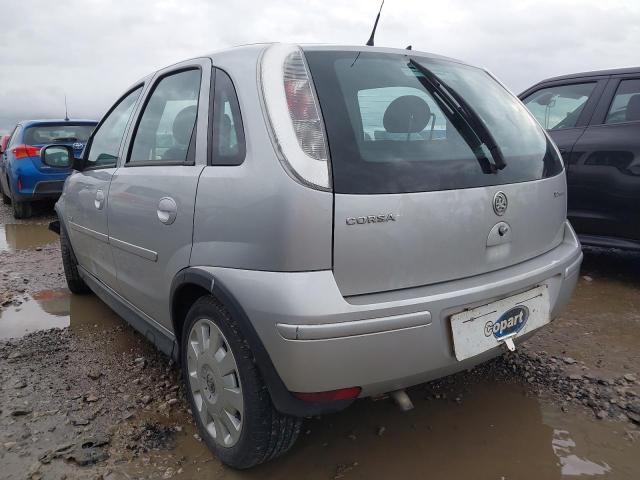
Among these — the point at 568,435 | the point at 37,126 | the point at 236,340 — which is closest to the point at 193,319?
the point at 236,340

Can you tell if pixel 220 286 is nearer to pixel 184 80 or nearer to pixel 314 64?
pixel 314 64

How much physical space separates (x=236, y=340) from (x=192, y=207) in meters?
0.55

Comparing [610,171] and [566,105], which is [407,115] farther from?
[566,105]

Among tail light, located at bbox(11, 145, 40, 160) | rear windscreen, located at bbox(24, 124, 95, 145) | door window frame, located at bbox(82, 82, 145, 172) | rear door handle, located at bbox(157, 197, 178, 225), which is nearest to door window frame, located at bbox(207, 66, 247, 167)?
rear door handle, located at bbox(157, 197, 178, 225)

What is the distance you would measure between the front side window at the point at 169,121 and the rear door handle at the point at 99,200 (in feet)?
1.07

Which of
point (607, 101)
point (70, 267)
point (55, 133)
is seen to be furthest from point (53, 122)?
point (607, 101)

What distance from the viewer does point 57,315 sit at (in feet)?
12.6

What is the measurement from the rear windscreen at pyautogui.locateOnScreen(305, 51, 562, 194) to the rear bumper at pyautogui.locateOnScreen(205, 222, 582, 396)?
1.15ft

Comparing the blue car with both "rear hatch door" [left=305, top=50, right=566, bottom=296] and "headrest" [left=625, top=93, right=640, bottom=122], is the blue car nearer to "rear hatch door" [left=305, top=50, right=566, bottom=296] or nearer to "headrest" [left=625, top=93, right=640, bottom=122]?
"rear hatch door" [left=305, top=50, right=566, bottom=296]

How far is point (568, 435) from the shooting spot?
2211 mm

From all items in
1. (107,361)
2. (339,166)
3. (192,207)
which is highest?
(339,166)

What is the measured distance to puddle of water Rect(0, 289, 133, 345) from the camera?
3594 millimetres

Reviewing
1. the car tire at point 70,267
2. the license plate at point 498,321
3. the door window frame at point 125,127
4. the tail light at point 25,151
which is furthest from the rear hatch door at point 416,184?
the tail light at point 25,151

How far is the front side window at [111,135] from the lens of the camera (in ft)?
9.97
